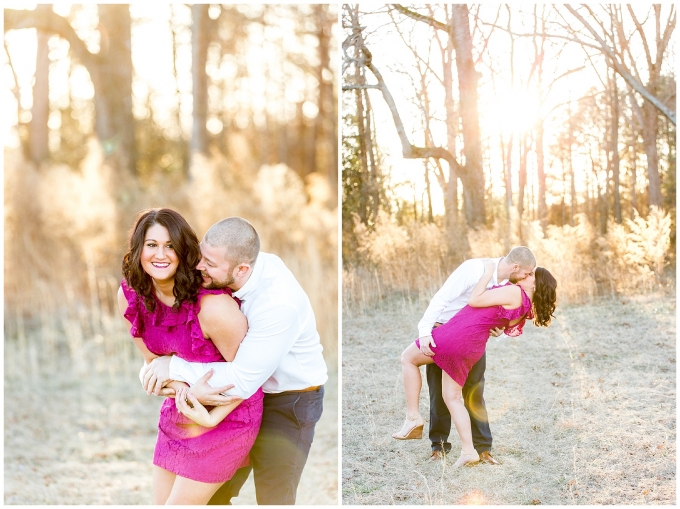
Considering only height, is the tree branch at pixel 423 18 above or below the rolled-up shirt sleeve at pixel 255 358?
above

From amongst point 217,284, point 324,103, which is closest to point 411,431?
point 217,284

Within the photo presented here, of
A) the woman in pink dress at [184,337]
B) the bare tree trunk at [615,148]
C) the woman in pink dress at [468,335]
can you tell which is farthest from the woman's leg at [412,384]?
the bare tree trunk at [615,148]

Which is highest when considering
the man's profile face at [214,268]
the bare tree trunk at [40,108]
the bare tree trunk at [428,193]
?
the bare tree trunk at [40,108]

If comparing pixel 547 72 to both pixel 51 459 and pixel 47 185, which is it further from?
pixel 47 185

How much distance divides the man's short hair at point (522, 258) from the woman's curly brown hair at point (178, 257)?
1589mm

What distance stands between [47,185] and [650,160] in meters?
5.95

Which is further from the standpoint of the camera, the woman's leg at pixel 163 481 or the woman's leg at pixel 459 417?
the woman's leg at pixel 459 417

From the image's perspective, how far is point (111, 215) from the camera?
23.7 feet

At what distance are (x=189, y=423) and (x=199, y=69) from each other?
7591 mm

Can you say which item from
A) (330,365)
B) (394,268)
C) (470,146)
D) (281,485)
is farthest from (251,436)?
(330,365)

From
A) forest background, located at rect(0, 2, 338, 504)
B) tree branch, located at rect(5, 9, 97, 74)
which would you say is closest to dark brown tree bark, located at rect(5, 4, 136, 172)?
forest background, located at rect(0, 2, 338, 504)

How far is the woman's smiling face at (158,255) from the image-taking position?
2.35 metres

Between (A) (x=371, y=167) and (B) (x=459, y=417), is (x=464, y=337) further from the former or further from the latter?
(A) (x=371, y=167)

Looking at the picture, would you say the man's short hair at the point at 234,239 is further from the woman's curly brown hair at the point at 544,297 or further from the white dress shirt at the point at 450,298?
the woman's curly brown hair at the point at 544,297
